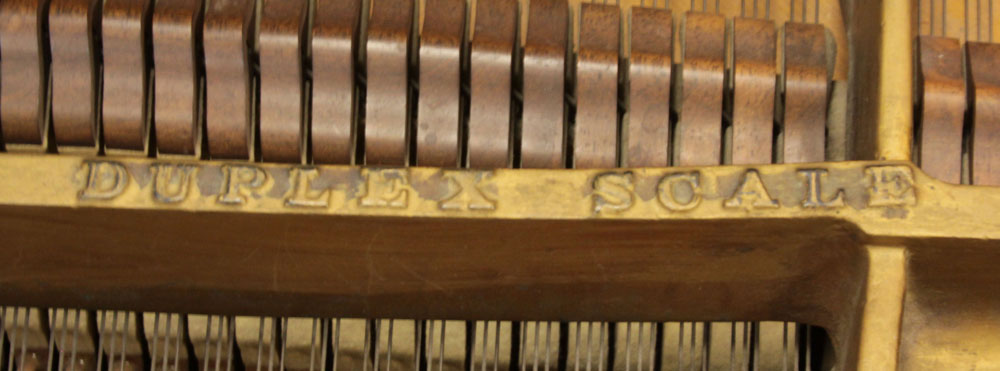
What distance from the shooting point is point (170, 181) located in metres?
1.94

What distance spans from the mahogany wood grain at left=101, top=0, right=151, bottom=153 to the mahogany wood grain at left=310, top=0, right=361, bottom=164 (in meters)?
0.31

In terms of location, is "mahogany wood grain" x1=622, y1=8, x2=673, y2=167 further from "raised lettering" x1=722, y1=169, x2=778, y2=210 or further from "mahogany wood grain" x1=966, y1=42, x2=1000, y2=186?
"mahogany wood grain" x1=966, y1=42, x2=1000, y2=186

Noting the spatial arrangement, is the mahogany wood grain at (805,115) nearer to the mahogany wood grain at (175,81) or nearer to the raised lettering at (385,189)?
the raised lettering at (385,189)

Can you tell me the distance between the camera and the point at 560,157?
2057mm

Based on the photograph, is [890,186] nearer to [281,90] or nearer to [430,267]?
[430,267]

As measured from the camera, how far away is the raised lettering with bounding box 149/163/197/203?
193 centimetres

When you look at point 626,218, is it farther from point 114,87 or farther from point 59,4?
point 59,4

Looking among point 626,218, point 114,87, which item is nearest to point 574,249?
point 626,218

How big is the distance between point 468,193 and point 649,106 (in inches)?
16.0

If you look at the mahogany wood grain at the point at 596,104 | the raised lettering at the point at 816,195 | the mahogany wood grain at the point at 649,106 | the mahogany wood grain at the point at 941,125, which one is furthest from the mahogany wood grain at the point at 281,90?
the mahogany wood grain at the point at 941,125

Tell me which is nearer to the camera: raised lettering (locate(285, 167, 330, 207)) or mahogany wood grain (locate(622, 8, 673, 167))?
raised lettering (locate(285, 167, 330, 207))

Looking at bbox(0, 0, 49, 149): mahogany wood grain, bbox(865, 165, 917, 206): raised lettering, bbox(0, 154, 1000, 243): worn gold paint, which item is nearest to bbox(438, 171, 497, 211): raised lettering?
bbox(0, 154, 1000, 243): worn gold paint

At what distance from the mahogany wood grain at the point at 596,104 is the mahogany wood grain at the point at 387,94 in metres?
0.32

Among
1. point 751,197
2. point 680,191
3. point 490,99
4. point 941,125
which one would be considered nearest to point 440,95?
point 490,99
